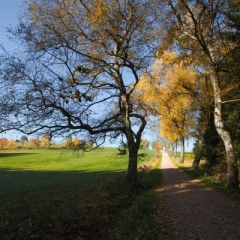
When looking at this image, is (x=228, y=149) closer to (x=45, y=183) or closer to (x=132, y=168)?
(x=132, y=168)

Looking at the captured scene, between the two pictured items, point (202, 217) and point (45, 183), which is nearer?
point (202, 217)

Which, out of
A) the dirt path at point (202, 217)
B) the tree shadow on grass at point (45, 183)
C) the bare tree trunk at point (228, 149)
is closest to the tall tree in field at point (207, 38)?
the bare tree trunk at point (228, 149)

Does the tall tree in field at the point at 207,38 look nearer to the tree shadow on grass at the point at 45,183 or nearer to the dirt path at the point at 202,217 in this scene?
the dirt path at the point at 202,217

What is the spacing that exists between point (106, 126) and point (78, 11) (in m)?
6.70

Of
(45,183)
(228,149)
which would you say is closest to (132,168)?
(228,149)

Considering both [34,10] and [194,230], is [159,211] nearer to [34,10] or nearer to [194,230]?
[194,230]

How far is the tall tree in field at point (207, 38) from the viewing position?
44.6 feet

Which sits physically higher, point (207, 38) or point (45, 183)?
point (207, 38)

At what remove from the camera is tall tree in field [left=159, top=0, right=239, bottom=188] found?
13586mm

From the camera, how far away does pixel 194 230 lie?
736cm

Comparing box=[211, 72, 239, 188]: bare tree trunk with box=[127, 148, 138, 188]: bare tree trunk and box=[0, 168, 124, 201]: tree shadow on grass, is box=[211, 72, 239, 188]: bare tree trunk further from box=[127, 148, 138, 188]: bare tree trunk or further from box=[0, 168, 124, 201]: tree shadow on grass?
box=[0, 168, 124, 201]: tree shadow on grass

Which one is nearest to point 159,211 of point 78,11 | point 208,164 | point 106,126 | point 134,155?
point 134,155

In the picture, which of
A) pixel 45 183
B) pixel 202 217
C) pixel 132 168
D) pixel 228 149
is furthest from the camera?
pixel 45 183

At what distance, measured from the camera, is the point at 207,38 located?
48.1 feet
